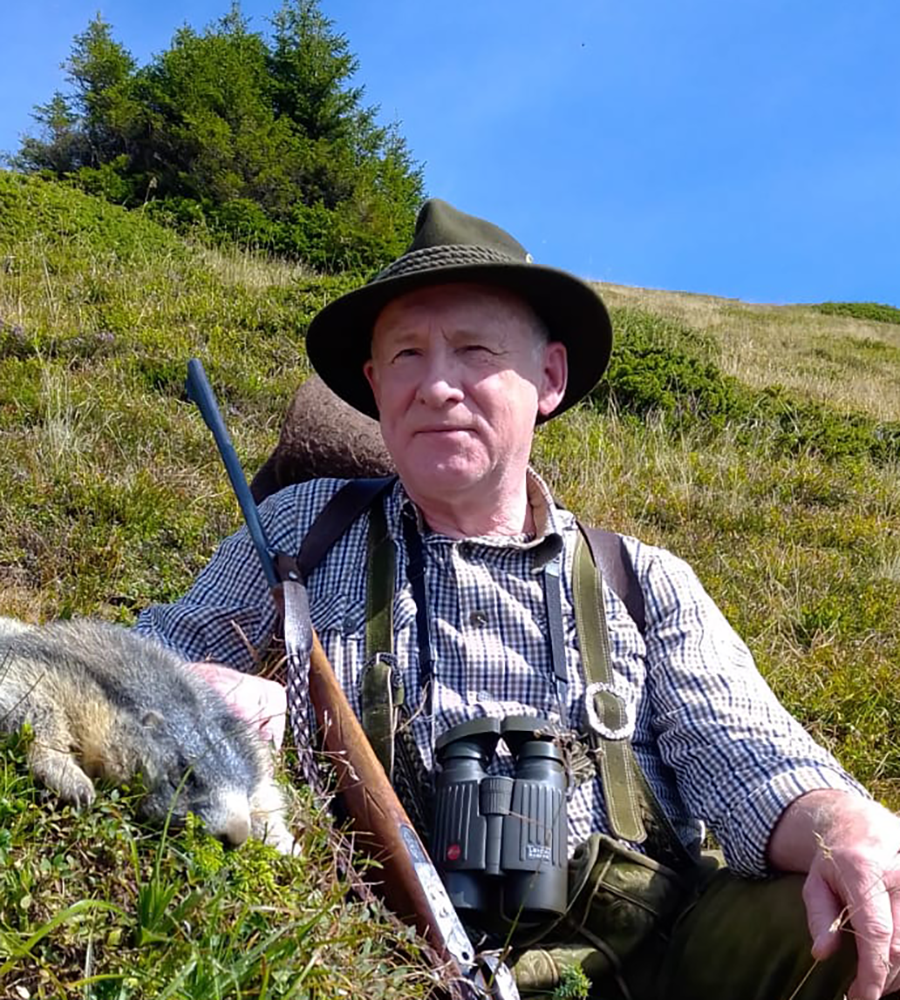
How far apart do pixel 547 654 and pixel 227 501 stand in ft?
11.2

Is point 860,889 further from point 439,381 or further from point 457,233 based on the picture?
point 457,233

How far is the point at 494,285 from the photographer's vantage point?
12.1 feet

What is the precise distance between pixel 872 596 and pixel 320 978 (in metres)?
5.43

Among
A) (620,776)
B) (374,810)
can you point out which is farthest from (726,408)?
(374,810)

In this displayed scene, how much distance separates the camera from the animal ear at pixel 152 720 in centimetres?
211

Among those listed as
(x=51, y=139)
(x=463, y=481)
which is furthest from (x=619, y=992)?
A: (x=51, y=139)

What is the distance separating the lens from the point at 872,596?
650 centimetres

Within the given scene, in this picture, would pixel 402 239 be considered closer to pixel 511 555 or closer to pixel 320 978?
pixel 511 555

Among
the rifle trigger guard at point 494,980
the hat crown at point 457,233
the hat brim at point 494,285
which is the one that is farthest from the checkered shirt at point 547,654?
the hat crown at point 457,233

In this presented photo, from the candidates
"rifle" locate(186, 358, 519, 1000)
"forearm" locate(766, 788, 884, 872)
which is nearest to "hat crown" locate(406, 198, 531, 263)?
"rifle" locate(186, 358, 519, 1000)

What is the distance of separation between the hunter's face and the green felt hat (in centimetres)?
10

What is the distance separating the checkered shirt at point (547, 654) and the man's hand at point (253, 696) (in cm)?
33

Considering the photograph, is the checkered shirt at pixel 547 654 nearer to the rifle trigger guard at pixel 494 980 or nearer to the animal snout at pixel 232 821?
the rifle trigger guard at pixel 494 980

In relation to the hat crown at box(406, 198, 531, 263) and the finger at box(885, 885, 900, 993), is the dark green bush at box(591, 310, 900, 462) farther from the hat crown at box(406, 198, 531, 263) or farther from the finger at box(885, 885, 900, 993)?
the finger at box(885, 885, 900, 993)
